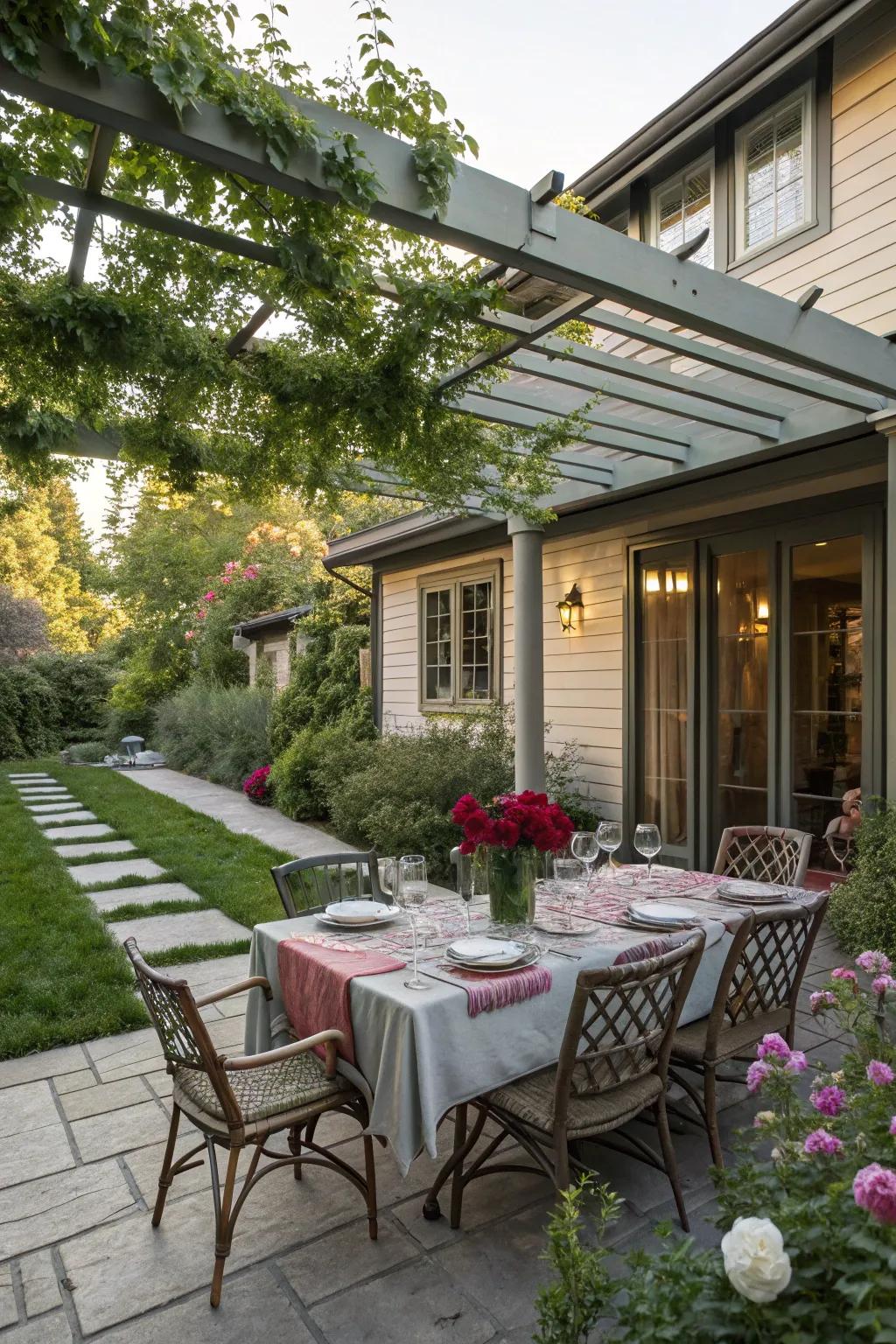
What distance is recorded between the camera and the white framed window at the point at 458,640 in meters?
8.66

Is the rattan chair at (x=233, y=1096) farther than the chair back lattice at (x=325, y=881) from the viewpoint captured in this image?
No

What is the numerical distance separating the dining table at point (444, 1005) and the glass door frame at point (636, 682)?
311 centimetres

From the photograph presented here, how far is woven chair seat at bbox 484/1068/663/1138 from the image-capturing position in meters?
2.24

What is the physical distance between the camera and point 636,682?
692 cm

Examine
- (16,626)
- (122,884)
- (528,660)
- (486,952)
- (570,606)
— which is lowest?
(122,884)

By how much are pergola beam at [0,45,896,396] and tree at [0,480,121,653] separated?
20395 millimetres

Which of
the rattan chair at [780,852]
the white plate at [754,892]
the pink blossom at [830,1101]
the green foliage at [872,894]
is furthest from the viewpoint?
the green foliage at [872,894]

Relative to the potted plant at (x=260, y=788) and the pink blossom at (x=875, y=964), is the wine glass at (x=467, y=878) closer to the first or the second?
the pink blossom at (x=875, y=964)

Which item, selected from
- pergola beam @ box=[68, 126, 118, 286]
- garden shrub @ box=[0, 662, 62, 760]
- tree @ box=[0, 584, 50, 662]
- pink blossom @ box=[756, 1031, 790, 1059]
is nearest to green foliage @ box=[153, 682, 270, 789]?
garden shrub @ box=[0, 662, 62, 760]

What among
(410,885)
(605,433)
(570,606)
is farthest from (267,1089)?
(570,606)

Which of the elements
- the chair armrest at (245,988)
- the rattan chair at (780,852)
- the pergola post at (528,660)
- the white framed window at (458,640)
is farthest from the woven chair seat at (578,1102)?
the white framed window at (458,640)

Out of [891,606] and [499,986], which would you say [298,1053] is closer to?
[499,986]

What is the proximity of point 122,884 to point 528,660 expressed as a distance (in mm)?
3623

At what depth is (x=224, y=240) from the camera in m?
2.94
